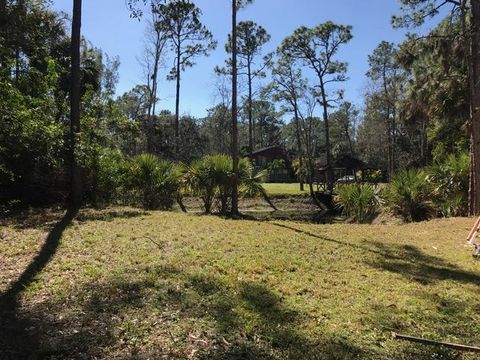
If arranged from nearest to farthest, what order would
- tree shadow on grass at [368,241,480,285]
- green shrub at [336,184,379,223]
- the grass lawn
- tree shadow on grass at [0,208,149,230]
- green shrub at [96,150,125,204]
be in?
the grass lawn
tree shadow on grass at [368,241,480,285]
tree shadow on grass at [0,208,149,230]
green shrub at [96,150,125,204]
green shrub at [336,184,379,223]

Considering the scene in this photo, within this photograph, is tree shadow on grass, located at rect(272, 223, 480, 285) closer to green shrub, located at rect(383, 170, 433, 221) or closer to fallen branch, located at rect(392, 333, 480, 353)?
fallen branch, located at rect(392, 333, 480, 353)

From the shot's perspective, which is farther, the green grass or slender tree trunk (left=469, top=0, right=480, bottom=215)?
the green grass

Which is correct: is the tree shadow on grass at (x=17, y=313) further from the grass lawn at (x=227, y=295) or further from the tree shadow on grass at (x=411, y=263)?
the tree shadow on grass at (x=411, y=263)

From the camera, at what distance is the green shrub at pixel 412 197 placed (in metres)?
14.1

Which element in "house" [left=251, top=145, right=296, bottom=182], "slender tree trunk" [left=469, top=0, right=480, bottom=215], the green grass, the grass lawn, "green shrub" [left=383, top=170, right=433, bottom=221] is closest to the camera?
the grass lawn

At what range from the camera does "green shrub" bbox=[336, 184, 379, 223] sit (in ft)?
51.3

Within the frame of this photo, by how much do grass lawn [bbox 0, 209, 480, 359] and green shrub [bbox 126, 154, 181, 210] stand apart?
5457 mm

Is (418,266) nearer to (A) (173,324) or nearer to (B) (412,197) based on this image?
(A) (173,324)

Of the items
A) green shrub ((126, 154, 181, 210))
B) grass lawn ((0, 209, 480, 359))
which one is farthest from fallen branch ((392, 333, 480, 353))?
green shrub ((126, 154, 181, 210))

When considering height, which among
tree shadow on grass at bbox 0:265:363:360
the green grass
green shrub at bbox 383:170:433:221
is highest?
the green grass

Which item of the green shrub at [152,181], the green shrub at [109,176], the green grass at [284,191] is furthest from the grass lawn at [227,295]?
the green grass at [284,191]

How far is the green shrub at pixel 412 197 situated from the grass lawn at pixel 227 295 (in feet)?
16.3

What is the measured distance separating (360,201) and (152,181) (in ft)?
23.0

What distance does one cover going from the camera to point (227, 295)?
17.6 ft
